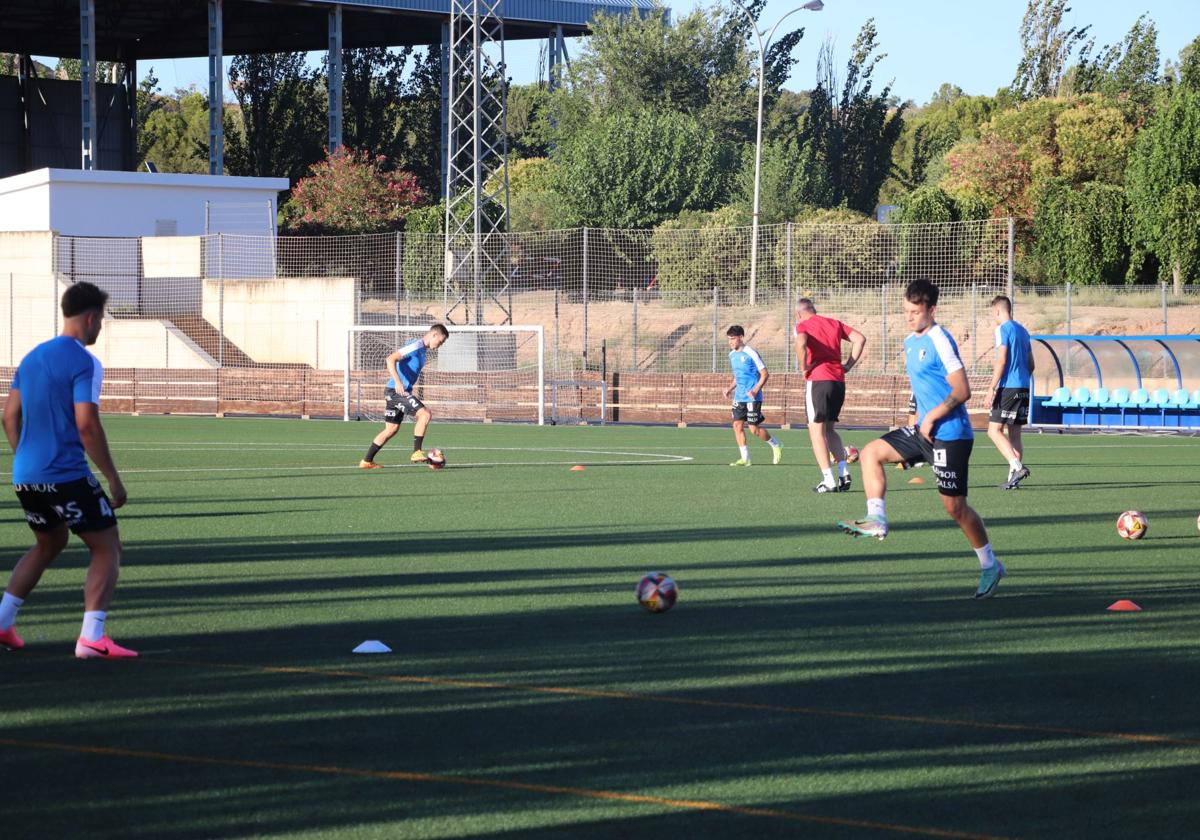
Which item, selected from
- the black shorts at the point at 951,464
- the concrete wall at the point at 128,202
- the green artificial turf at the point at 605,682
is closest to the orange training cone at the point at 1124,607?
the green artificial turf at the point at 605,682

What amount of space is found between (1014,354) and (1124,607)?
9.03 m

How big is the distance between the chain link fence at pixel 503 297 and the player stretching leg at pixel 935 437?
25604 mm

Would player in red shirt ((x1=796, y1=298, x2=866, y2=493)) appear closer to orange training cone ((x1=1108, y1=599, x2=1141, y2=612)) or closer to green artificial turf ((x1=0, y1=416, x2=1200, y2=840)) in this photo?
green artificial turf ((x1=0, y1=416, x2=1200, y2=840))

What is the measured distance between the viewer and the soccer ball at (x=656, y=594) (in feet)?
28.4

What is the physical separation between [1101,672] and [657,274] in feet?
123

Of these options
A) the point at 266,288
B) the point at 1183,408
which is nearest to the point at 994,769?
the point at 1183,408

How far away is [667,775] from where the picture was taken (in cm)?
536

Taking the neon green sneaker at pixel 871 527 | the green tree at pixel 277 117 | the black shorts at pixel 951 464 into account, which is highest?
the green tree at pixel 277 117

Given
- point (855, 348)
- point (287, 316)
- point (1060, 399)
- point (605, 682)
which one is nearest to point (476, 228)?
point (287, 316)

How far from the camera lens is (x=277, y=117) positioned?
7794cm

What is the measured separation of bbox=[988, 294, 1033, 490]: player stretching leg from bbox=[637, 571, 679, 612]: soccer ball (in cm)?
952

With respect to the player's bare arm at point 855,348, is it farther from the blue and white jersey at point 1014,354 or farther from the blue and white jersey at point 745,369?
the blue and white jersey at point 745,369

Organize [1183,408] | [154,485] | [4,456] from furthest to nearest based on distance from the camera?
[1183,408] → [4,456] → [154,485]

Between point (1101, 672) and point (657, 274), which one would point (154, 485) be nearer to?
point (1101, 672)
